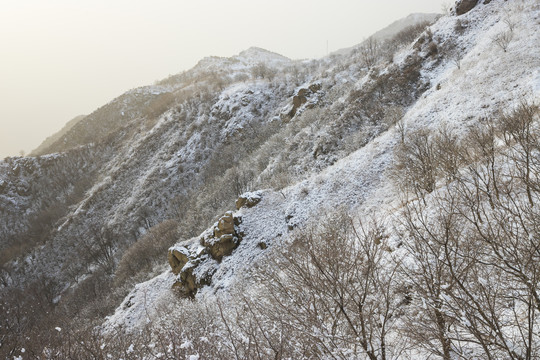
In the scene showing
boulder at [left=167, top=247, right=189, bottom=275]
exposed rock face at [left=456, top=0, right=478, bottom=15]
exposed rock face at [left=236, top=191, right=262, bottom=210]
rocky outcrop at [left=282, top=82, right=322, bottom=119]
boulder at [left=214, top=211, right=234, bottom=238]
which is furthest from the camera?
rocky outcrop at [left=282, top=82, right=322, bottom=119]

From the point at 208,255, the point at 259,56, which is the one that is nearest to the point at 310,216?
the point at 208,255

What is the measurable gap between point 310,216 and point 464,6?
3545 centimetres

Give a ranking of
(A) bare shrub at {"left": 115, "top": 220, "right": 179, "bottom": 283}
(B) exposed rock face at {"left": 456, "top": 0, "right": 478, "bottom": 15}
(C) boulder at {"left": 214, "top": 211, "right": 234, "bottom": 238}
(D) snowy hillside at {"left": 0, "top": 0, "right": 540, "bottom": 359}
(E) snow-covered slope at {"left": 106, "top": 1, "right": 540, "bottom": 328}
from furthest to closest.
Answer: (A) bare shrub at {"left": 115, "top": 220, "right": 179, "bottom": 283} < (B) exposed rock face at {"left": 456, "top": 0, "right": 478, "bottom": 15} < (C) boulder at {"left": 214, "top": 211, "right": 234, "bottom": 238} < (E) snow-covered slope at {"left": 106, "top": 1, "right": 540, "bottom": 328} < (D) snowy hillside at {"left": 0, "top": 0, "right": 540, "bottom": 359}

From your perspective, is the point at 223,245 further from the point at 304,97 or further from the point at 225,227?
the point at 304,97

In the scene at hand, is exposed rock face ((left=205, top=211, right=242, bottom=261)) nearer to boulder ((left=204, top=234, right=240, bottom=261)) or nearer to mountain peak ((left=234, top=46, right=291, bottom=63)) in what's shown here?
boulder ((left=204, top=234, right=240, bottom=261))

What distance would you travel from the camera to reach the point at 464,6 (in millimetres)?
34375

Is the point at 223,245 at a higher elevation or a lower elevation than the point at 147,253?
higher

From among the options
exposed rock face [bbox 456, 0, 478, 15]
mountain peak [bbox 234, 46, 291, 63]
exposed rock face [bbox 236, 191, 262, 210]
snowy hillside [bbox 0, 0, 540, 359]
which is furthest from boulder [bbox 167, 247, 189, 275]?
mountain peak [bbox 234, 46, 291, 63]

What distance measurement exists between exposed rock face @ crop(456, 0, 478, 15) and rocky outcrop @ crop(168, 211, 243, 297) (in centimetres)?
3856

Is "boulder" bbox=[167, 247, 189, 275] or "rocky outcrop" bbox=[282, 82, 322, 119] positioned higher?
"rocky outcrop" bbox=[282, 82, 322, 119]

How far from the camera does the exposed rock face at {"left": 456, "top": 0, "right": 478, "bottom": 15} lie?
33781 mm

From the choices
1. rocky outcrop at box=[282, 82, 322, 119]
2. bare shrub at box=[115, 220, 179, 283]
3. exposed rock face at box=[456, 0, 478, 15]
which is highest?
exposed rock face at box=[456, 0, 478, 15]

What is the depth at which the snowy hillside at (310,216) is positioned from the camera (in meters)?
4.68

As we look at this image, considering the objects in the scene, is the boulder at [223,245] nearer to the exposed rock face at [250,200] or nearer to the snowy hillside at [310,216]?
the snowy hillside at [310,216]
